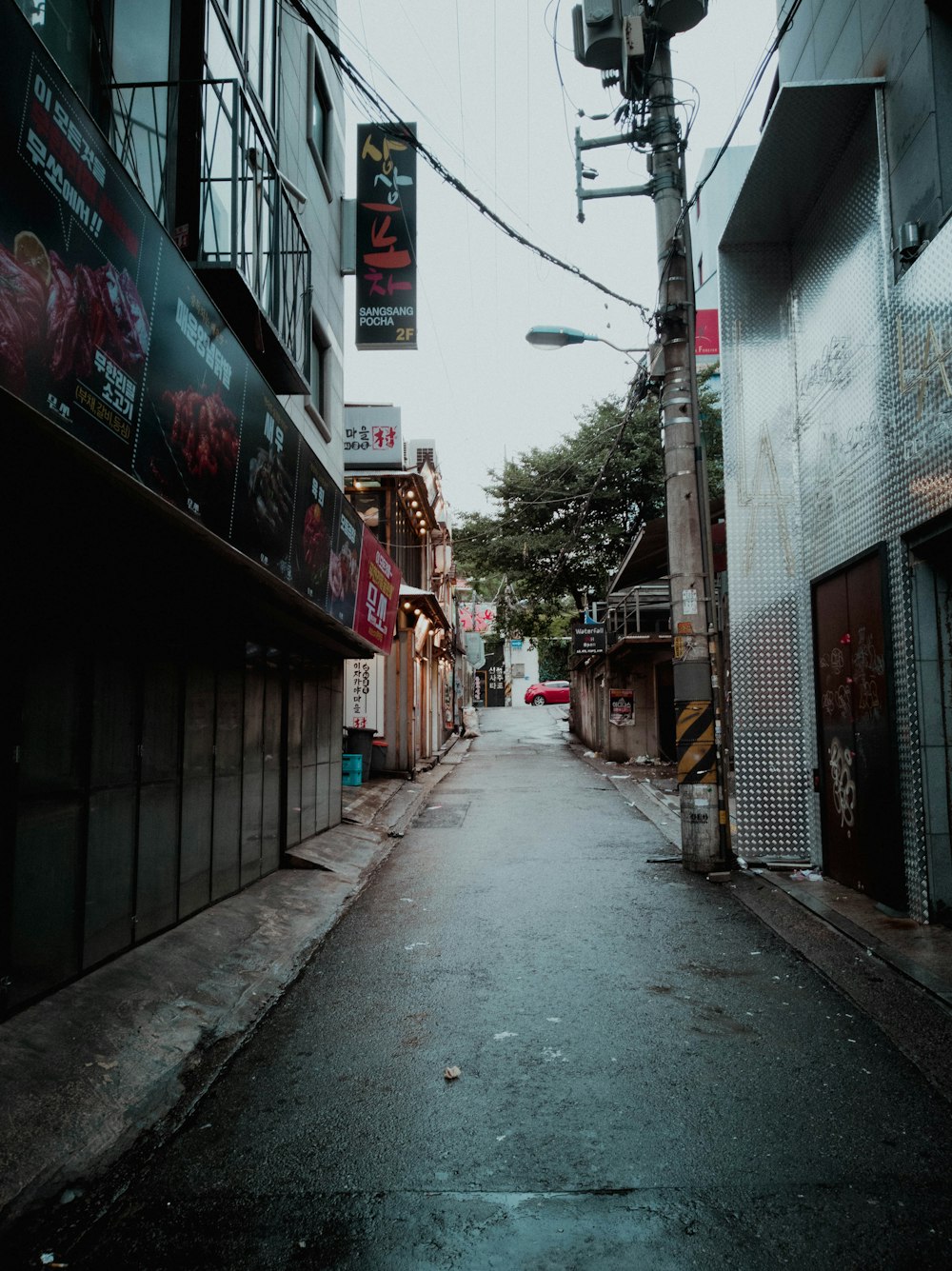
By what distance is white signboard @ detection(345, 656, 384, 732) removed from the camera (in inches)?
789

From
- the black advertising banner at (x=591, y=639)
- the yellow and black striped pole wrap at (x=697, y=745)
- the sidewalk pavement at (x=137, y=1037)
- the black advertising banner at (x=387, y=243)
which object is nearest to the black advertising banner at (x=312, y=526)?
the sidewalk pavement at (x=137, y=1037)

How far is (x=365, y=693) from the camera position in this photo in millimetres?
20109

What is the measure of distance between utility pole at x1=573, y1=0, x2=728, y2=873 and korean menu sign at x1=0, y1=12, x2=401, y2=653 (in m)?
5.03

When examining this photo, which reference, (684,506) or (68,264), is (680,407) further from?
(68,264)

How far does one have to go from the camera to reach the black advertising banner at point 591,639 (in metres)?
26.9

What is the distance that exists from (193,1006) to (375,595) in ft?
29.6

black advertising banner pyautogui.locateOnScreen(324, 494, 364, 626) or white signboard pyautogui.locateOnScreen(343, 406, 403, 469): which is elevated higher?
white signboard pyautogui.locateOnScreen(343, 406, 403, 469)

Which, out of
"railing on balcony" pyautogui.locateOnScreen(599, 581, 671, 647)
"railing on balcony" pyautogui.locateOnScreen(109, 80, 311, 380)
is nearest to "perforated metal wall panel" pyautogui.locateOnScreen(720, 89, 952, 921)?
"railing on balcony" pyautogui.locateOnScreen(109, 80, 311, 380)

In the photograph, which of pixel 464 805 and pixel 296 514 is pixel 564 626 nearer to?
pixel 464 805

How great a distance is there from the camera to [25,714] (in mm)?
4855

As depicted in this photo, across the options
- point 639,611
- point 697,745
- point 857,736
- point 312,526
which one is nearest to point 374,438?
point 639,611

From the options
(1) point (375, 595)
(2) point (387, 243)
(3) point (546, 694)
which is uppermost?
(2) point (387, 243)

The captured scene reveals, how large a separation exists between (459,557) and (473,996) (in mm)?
27591

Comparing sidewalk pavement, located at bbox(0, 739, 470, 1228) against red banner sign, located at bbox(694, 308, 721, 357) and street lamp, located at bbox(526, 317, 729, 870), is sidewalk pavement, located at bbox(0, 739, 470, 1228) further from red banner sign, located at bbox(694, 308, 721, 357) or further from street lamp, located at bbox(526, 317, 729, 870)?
red banner sign, located at bbox(694, 308, 721, 357)
